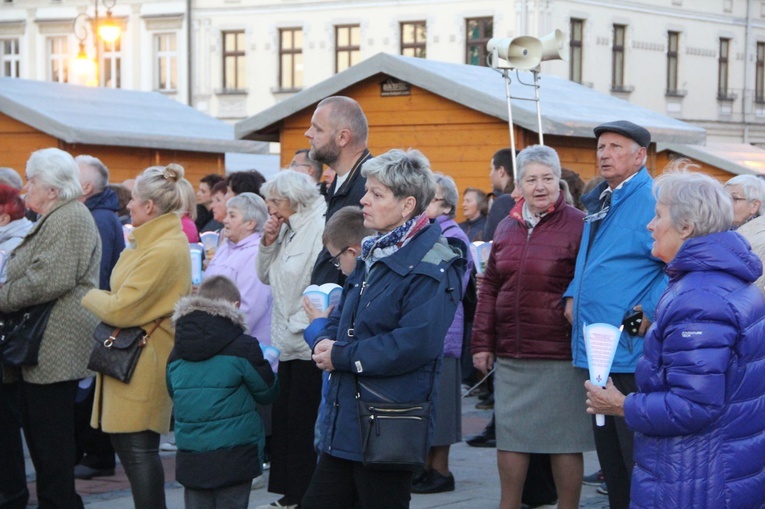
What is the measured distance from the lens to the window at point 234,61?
44.1 m

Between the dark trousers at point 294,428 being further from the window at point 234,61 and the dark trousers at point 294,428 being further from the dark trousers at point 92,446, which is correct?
the window at point 234,61

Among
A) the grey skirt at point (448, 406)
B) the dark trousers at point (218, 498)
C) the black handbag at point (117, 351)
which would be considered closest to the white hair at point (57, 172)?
the black handbag at point (117, 351)

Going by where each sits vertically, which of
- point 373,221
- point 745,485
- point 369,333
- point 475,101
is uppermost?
point 475,101

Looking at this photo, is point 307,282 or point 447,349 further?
point 447,349

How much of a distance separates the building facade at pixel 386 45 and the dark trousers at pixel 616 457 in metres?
33.5

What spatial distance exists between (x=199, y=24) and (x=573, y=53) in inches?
494

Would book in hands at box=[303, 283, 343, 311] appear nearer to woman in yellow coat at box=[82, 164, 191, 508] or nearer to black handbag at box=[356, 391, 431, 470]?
black handbag at box=[356, 391, 431, 470]

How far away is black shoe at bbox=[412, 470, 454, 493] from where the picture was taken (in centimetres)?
797

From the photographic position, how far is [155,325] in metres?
6.80

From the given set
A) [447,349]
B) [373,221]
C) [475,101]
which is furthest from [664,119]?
[373,221]

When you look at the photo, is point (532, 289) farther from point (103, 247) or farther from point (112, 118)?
point (112, 118)

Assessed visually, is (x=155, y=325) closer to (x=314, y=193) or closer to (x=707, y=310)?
(x=314, y=193)

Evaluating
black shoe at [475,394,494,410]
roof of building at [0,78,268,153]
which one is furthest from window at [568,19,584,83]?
black shoe at [475,394,494,410]

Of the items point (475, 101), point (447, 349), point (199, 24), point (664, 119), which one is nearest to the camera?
point (447, 349)
